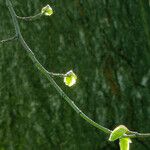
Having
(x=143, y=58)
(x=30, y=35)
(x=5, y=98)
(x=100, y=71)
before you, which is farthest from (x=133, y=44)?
(x=5, y=98)

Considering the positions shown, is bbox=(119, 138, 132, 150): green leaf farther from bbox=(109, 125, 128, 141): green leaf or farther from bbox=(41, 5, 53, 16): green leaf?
bbox=(41, 5, 53, 16): green leaf

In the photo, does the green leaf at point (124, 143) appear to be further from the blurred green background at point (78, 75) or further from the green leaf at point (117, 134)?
the blurred green background at point (78, 75)

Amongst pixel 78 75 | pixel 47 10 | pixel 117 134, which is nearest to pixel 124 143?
pixel 117 134

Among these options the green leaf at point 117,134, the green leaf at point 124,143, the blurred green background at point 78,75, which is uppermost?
the blurred green background at point 78,75

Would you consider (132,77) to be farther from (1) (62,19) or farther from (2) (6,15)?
(2) (6,15)

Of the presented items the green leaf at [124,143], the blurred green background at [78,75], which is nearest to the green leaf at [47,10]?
the blurred green background at [78,75]

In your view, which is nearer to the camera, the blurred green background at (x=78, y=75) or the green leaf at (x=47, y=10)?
the green leaf at (x=47, y=10)

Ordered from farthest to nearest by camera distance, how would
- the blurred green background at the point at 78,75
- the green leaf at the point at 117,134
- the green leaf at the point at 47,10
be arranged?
the blurred green background at the point at 78,75
the green leaf at the point at 47,10
the green leaf at the point at 117,134

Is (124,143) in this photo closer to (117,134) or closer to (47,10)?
(117,134)

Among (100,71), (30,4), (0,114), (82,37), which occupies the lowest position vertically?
(0,114)
